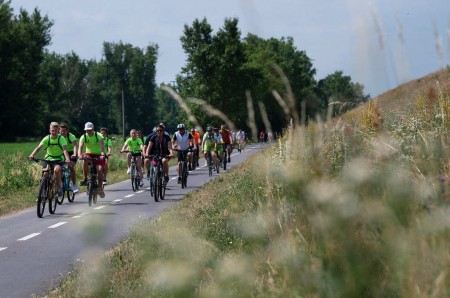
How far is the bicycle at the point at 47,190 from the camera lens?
50.2ft

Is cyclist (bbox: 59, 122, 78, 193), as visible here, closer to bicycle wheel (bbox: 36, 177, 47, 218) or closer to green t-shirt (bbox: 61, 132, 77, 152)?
green t-shirt (bbox: 61, 132, 77, 152)

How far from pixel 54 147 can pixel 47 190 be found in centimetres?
107

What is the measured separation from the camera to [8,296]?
732 cm

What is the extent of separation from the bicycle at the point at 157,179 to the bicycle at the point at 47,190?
2.57 meters

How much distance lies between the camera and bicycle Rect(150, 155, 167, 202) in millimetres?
17922

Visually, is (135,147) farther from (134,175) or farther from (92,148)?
(92,148)

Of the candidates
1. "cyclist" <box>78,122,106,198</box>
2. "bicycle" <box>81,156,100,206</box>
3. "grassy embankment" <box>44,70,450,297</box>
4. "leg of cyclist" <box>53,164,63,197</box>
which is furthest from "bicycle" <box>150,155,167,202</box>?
"grassy embankment" <box>44,70,450,297</box>

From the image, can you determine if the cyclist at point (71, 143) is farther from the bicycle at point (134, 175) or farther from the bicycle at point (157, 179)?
the bicycle at point (134, 175)

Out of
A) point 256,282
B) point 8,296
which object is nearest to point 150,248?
point 256,282

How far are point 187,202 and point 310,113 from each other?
12.6 m

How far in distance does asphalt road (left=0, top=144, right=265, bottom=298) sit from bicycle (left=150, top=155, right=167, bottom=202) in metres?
0.22

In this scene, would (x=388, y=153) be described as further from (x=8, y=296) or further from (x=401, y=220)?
(x=8, y=296)

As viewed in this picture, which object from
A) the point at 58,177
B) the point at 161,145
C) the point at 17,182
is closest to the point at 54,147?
the point at 58,177

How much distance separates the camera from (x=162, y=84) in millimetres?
3410
